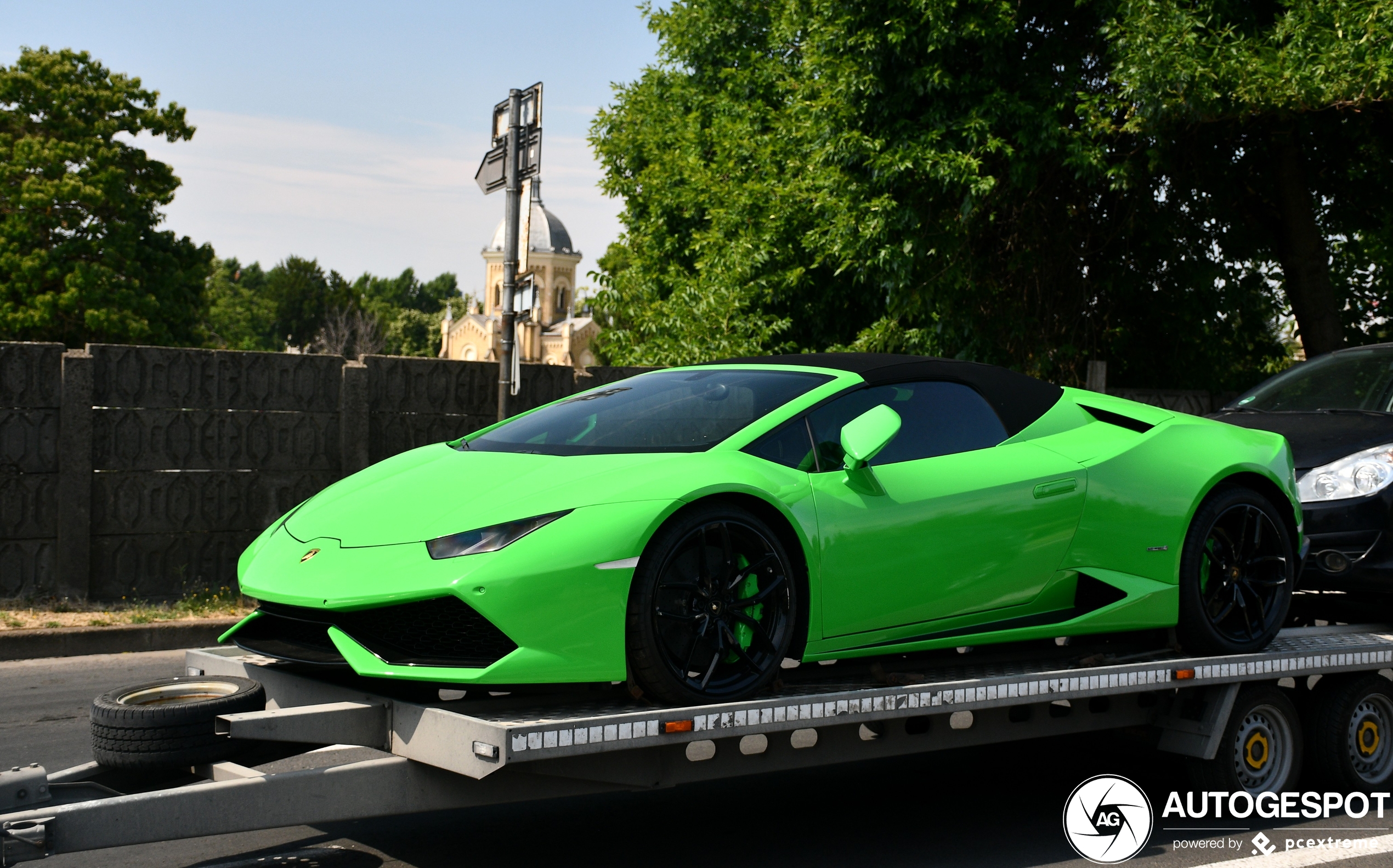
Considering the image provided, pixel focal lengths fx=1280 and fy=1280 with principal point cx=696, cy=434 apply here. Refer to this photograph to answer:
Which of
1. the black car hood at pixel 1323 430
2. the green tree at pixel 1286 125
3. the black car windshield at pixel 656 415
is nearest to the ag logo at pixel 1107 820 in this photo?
the black car windshield at pixel 656 415

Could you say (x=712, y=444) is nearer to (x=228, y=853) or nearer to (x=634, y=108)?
(x=228, y=853)

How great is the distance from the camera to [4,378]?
29.9 ft

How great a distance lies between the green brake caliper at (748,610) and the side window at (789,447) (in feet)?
1.37

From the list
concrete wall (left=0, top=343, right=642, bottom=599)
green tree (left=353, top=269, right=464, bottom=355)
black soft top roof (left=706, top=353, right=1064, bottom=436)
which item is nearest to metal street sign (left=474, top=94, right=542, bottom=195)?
concrete wall (left=0, top=343, right=642, bottom=599)

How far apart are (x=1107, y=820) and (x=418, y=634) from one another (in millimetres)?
2946

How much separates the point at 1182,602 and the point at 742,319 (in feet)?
55.4

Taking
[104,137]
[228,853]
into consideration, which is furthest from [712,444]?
[104,137]

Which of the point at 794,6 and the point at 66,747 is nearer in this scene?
the point at 66,747

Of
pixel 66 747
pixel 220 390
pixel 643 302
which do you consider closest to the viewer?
pixel 66 747

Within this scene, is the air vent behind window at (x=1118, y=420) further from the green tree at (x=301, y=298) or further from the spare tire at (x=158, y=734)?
the green tree at (x=301, y=298)

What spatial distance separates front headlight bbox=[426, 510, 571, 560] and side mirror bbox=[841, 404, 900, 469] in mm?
1064

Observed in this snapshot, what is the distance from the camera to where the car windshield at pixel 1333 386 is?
734 cm

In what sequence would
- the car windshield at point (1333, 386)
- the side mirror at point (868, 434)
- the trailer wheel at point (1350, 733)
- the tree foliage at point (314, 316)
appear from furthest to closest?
the tree foliage at point (314, 316) < the car windshield at point (1333, 386) < the trailer wheel at point (1350, 733) < the side mirror at point (868, 434)

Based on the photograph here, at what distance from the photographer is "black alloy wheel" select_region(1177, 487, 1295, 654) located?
5301 mm
